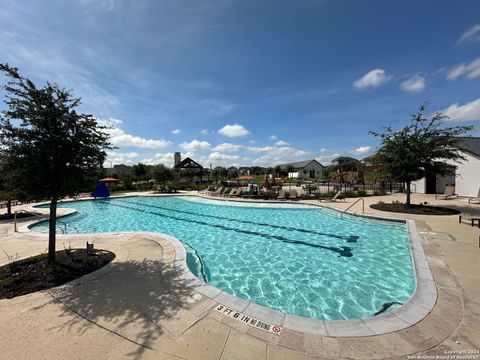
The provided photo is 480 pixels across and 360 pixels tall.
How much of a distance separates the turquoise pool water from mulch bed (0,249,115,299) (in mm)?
2625

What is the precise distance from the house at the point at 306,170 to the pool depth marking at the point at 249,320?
67.4 m

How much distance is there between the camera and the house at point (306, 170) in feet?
232

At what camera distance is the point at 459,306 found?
377 cm

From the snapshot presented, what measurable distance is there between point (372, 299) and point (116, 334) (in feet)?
17.4

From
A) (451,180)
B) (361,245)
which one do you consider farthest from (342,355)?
(451,180)

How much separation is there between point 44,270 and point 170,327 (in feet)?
13.9

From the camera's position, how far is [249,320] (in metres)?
3.52

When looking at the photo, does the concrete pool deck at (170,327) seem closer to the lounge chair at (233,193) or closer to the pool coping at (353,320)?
the pool coping at (353,320)

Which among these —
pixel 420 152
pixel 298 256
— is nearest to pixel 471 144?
pixel 420 152

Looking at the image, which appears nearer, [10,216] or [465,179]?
[10,216]

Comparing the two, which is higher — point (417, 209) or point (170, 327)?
point (417, 209)

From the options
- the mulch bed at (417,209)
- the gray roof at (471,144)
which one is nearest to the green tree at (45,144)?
the mulch bed at (417,209)

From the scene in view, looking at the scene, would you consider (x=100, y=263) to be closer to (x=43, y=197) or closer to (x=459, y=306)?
(x=43, y=197)

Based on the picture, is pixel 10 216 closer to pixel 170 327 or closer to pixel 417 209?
pixel 170 327
